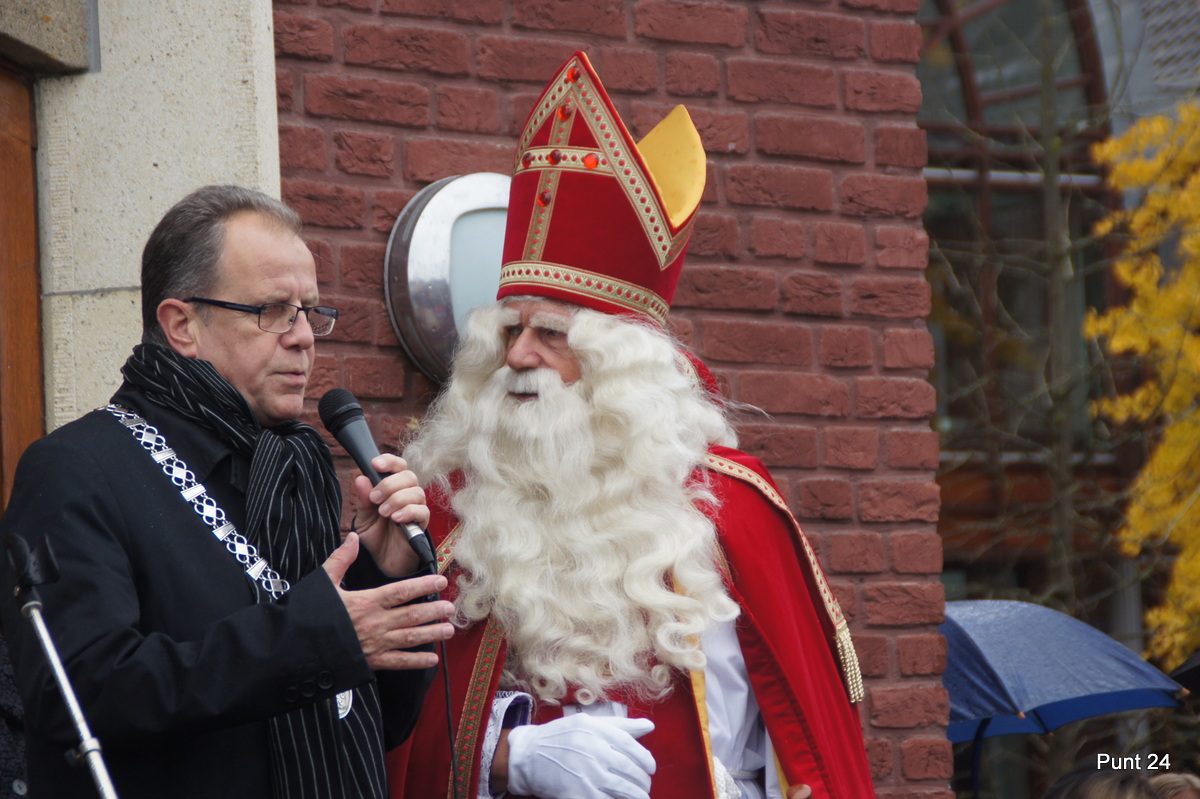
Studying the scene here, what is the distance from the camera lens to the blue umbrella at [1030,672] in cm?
475

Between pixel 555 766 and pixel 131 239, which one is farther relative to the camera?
pixel 131 239

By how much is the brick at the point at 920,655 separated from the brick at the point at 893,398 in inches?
23.9

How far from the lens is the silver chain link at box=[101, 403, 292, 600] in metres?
2.35

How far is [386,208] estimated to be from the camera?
366cm

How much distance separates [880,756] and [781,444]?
87 centimetres

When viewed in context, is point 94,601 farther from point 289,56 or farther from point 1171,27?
point 1171,27

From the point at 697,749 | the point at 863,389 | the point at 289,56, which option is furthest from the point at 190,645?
the point at 863,389

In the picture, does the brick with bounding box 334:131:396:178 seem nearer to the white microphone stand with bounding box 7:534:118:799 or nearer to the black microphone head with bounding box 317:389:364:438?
the black microphone head with bounding box 317:389:364:438

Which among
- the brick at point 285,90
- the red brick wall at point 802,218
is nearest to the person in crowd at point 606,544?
the red brick wall at point 802,218

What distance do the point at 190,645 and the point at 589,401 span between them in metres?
1.25

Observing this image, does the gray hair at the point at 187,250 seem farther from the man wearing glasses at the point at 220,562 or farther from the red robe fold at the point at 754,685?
the red robe fold at the point at 754,685

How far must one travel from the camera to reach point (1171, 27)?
10.8 metres

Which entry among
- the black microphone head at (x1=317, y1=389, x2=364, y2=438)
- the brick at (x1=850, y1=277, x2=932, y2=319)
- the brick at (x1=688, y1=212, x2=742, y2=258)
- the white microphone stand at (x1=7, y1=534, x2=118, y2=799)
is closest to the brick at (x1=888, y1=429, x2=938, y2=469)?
the brick at (x1=850, y1=277, x2=932, y2=319)

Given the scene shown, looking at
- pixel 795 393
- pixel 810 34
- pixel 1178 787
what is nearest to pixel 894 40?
pixel 810 34
